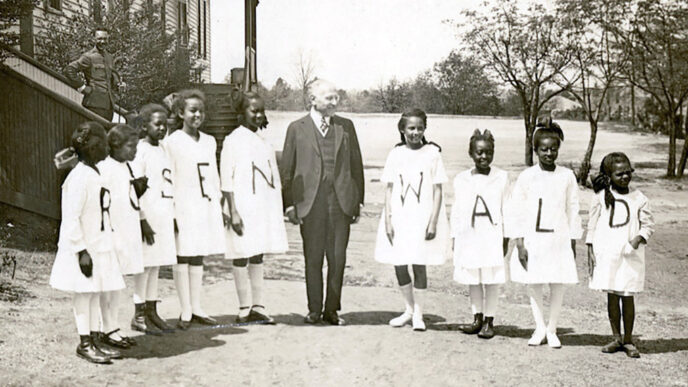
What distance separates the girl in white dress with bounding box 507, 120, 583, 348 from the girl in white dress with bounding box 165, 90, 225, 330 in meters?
2.22

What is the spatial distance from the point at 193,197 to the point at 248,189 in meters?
0.42

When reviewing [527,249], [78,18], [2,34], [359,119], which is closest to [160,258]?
[527,249]

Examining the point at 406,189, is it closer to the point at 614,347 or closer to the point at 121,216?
the point at 614,347

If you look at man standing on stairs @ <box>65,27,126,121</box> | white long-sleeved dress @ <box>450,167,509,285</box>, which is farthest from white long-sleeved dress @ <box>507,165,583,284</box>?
man standing on stairs @ <box>65,27,126,121</box>

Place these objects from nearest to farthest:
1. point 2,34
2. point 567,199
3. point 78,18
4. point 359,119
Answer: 1. point 567,199
2. point 2,34
3. point 78,18
4. point 359,119

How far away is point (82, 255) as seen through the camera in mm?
4875

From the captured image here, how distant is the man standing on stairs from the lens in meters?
9.79

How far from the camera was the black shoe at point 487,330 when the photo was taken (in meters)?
5.81

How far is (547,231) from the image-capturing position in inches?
220

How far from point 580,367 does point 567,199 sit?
119cm

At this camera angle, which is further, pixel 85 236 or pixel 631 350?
pixel 631 350

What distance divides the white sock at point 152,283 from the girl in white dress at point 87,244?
69 cm

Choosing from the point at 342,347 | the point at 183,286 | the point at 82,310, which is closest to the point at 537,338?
the point at 342,347

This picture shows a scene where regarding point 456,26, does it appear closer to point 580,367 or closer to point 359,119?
point 359,119
